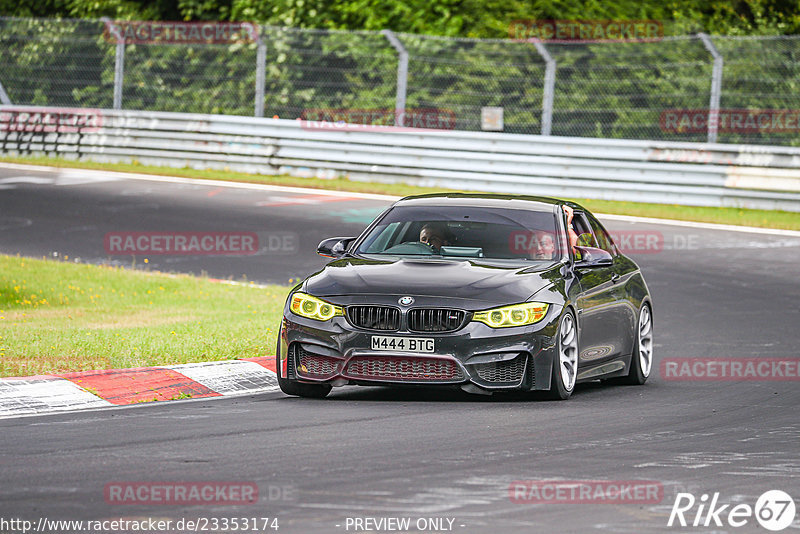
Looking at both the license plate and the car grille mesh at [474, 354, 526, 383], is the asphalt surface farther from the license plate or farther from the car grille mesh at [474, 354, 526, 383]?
the license plate

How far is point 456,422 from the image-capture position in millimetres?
9125

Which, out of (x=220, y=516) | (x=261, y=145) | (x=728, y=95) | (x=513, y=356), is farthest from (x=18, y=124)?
(x=220, y=516)

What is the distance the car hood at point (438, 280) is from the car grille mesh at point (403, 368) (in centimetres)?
42

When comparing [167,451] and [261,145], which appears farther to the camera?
[261,145]

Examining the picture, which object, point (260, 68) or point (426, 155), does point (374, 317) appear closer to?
point (426, 155)

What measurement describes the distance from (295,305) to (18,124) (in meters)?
20.8

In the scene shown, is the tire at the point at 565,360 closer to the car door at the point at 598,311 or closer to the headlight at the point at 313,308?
the car door at the point at 598,311

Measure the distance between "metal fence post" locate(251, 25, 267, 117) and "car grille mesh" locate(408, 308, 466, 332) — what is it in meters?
18.4

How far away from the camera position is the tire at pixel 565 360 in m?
10.0

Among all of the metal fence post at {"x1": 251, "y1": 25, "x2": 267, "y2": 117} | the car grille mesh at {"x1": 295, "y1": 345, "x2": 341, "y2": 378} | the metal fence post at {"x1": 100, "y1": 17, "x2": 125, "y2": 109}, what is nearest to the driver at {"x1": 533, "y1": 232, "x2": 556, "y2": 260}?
the car grille mesh at {"x1": 295, "y1": 345, "x2": 341, "y2": 378}

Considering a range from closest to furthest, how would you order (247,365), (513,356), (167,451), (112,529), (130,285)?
(112,529)
(167,451)
(513,356)
(247,365)
(130,285)

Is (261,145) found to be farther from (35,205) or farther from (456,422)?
(456,422)

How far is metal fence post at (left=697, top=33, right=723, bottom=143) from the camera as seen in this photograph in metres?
24.3

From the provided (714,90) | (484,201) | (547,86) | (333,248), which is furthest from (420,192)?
(333,248)
